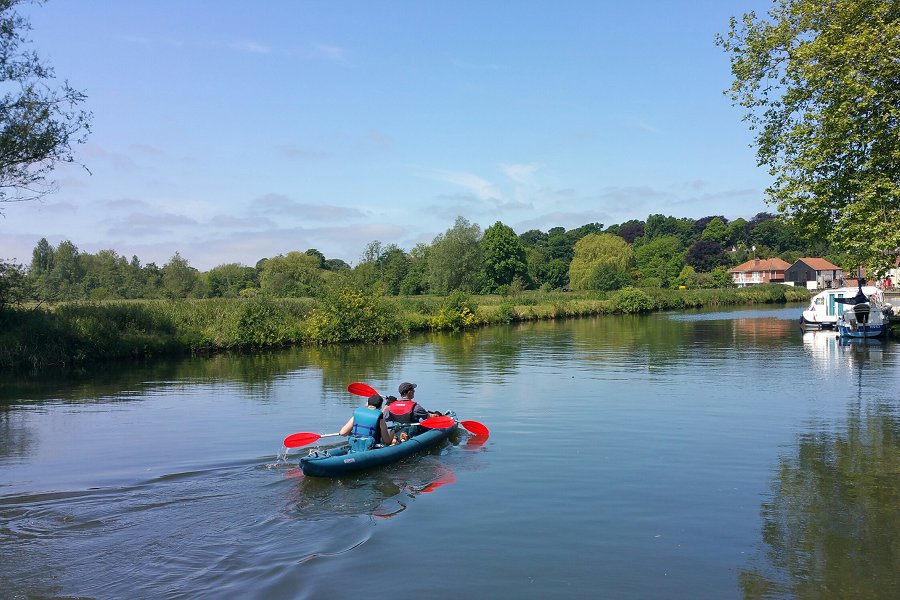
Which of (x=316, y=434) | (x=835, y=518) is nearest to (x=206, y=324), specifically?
(x=316, y=434)

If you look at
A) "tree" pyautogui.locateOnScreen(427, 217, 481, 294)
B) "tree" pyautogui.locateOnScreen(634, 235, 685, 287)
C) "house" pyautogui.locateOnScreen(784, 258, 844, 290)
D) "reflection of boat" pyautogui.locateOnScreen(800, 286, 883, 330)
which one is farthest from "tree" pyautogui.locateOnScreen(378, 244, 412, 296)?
"house" pyautogui.locateOnScreen(784, 258, 844, 290)

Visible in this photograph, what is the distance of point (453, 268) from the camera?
76.1m

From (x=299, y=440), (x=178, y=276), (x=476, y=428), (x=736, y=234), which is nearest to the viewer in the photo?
(x=299, y=440)

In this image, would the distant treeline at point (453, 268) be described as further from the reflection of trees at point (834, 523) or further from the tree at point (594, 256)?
the reflection of trees at point (834, 523)

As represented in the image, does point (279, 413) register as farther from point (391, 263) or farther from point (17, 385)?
point (391, 263)

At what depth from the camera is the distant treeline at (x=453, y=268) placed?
4131 centimetres

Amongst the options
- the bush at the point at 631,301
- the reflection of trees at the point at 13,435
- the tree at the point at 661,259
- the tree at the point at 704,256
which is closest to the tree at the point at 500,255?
the bush at the point at 631,301

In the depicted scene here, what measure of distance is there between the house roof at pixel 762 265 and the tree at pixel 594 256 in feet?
98.7

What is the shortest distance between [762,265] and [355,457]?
115327 mm

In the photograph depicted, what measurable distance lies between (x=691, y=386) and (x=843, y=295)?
2293cm

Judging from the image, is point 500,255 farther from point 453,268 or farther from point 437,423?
point 437,423

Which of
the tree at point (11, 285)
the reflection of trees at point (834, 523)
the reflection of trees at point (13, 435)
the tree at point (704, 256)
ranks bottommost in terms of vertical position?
the reflection of trees at point (834, 523)

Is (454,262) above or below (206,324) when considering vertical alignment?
above

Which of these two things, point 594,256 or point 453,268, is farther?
point 594,256
